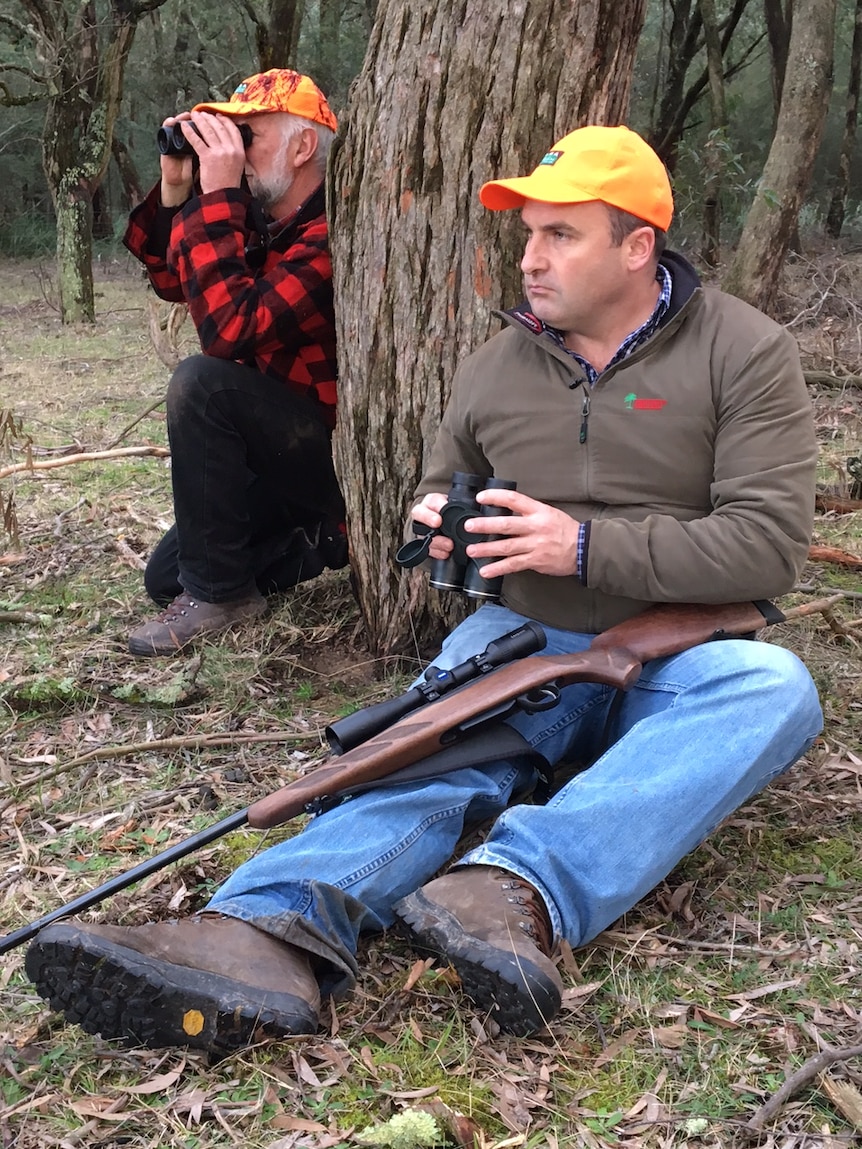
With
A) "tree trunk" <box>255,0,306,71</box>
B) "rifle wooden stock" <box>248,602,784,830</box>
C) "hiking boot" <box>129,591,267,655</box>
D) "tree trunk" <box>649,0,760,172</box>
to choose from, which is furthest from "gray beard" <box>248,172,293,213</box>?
"tree trunk" <box>649,0,760,172</box>

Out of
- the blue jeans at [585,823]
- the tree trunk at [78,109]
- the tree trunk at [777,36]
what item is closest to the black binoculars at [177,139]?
the blue jeans at [585,823]

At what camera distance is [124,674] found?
12.8 ft

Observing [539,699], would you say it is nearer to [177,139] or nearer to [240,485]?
[240,485]

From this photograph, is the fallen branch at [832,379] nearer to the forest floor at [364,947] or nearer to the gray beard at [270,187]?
the forest floor at [364,947]

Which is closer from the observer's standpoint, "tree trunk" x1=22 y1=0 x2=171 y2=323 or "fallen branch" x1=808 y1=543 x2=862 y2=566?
"fallen branch" x1=808 y1=543 x2=862 y2=566

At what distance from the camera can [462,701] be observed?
Result: 2.60 metres

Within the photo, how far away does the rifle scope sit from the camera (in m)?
2.63

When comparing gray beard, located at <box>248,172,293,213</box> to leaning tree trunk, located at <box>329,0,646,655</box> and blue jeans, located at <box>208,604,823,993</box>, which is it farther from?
blue jeans, located at <box>208,604,823,993</box>

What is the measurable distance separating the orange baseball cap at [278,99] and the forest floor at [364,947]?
182cm

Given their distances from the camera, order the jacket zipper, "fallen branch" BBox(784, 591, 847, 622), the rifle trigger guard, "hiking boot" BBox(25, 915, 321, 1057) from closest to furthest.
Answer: "hiking boot" BBox(25, 915, 321, 1057) < the rifle trigger guard < the jacket zipper < "fallen branch" BBox(784, 591, 847, 622)

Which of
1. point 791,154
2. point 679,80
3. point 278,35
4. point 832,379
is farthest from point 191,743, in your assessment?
point 679,80

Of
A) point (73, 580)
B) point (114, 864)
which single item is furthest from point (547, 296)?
point (73, 580)

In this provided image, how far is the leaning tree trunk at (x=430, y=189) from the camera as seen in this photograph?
3.28 meters

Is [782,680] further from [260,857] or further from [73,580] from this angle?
[73,580]
